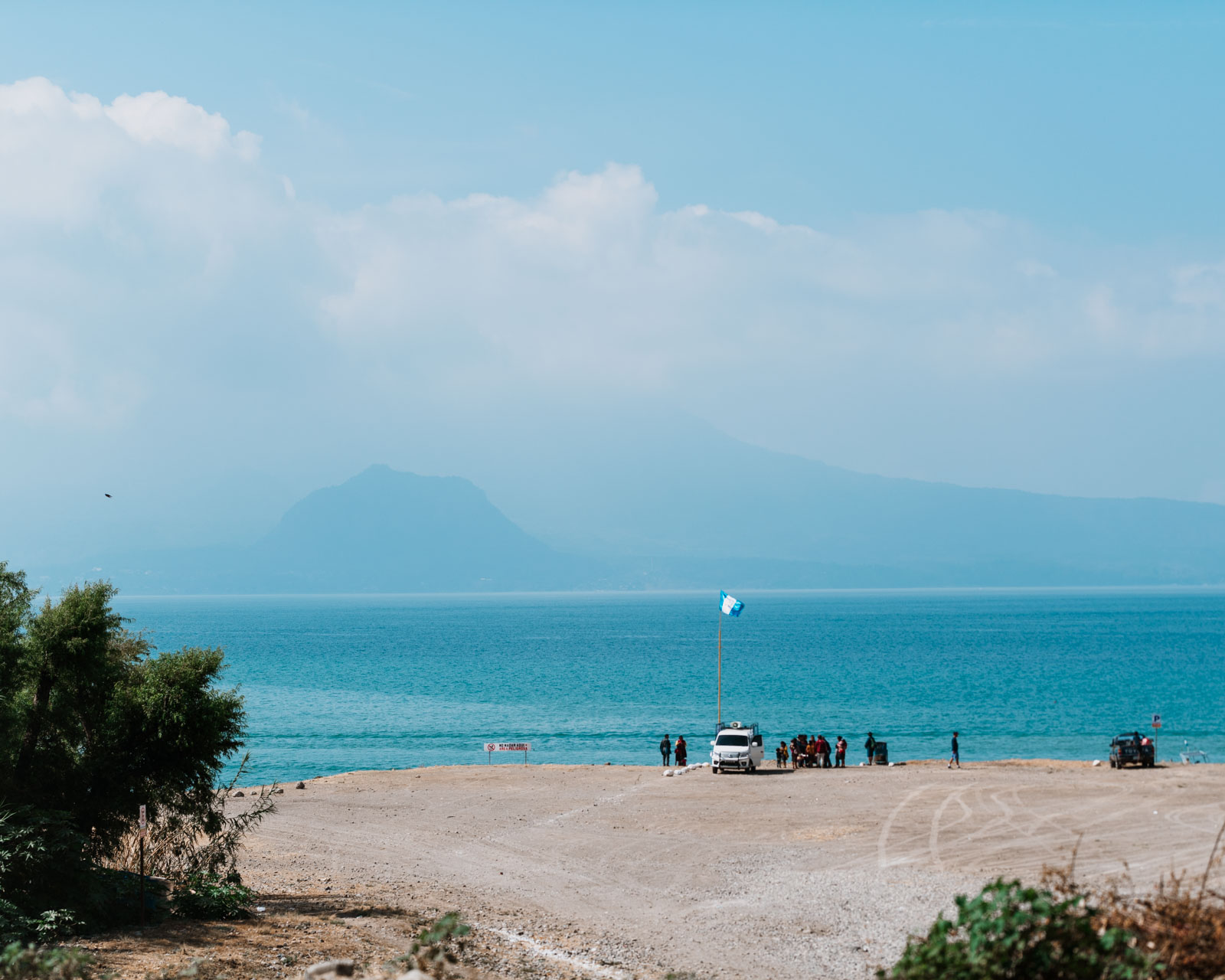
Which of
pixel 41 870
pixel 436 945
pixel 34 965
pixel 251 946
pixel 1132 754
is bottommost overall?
pixel 1132 754

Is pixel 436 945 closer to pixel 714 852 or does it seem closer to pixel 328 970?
pixel 328 970

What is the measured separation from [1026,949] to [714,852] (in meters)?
19.8

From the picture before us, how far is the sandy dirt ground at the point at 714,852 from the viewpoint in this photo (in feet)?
59.0

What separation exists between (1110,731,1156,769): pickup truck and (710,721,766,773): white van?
13.8 meters

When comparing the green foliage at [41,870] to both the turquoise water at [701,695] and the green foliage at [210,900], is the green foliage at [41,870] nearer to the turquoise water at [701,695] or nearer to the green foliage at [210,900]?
the green foliage at [210,900]

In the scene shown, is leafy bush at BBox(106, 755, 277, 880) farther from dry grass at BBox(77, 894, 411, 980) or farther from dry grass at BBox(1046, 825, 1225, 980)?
dry grass at BBox(1046, 825, 1225, 980)

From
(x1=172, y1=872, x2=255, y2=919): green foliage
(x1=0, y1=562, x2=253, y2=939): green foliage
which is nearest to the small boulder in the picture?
(x1=0, y1=562, x2=253, y2=939): green foliage

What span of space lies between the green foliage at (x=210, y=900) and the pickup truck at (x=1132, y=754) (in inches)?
1365

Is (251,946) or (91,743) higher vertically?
(91,743)

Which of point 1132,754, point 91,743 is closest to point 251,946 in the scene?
point 91,743

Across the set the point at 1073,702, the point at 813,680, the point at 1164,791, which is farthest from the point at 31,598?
the point at 813,680

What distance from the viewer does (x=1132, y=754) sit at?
4153 centimetres

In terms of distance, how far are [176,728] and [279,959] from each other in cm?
539

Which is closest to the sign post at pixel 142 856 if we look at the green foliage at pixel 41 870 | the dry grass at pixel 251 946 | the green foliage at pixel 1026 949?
the dry grass at pixel 251 946
